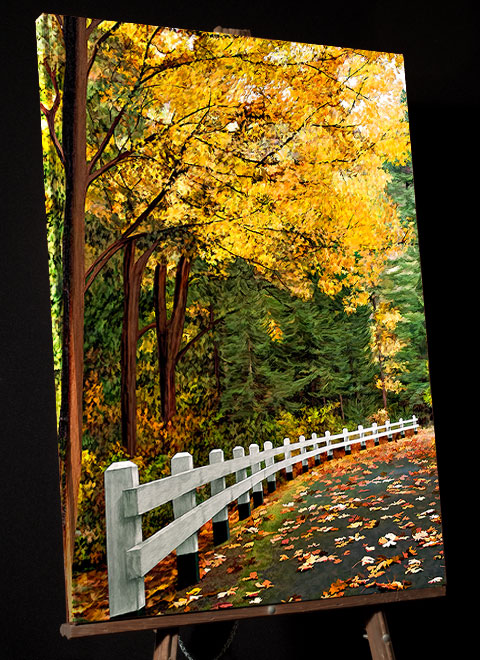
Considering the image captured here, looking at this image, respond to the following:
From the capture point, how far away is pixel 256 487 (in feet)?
7.27

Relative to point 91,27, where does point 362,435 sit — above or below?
below

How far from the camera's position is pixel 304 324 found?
7.49ft

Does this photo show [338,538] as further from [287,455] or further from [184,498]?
[184,498]

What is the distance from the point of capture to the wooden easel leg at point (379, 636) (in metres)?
2.19

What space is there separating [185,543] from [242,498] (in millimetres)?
230

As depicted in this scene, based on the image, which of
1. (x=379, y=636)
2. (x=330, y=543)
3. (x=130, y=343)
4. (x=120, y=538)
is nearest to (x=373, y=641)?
(x=379, y=636)

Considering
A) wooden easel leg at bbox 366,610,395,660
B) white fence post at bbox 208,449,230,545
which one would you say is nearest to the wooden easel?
wooden easel leg at bbox 366,610,395,660

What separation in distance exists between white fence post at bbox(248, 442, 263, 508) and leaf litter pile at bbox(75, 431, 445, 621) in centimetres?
2

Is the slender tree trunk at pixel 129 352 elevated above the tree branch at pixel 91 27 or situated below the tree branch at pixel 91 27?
below

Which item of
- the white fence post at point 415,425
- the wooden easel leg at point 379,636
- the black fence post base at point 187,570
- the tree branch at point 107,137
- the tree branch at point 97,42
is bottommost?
the wooden easel leg at point 379,636

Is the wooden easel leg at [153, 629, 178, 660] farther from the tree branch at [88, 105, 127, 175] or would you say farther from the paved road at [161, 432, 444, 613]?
the tree branch at [88, 105, 127, 175]

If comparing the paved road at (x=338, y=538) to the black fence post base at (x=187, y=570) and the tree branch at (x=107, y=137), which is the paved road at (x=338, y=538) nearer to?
Answer: the black fence post base at (x=187, y=570)

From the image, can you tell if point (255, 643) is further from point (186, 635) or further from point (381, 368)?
point (381, 368)

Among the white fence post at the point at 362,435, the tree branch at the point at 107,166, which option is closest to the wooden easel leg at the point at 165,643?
the white fence post at the point at 362,435
